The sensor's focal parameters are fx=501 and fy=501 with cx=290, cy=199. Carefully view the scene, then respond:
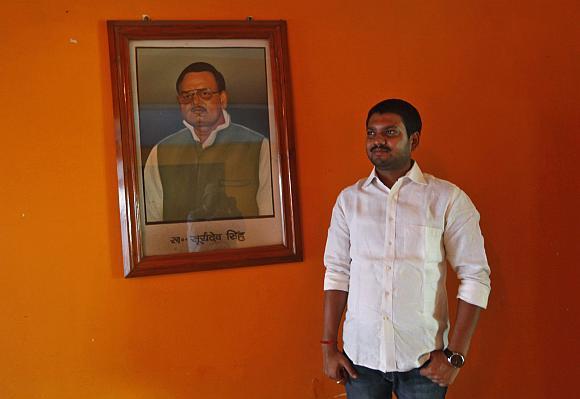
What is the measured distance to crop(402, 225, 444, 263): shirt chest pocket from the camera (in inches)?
49.5

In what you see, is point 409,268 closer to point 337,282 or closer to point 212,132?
point 337,282

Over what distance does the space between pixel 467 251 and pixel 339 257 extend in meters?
0.34

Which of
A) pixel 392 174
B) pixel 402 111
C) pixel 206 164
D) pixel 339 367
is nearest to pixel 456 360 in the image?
pixel 339 367

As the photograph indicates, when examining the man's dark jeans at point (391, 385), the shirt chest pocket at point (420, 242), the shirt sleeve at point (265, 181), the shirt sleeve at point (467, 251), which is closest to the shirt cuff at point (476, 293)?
the shirt sleeve at point (467, 251)

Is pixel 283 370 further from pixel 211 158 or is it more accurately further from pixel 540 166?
pixel 540 166

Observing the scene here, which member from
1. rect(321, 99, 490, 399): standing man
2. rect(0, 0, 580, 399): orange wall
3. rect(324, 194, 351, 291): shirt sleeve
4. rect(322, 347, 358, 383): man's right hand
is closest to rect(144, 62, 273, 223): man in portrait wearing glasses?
rect(0, 0, 580, 399): orange wall

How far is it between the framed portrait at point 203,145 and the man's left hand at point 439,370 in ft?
1.75

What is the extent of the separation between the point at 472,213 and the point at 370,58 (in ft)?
2.15

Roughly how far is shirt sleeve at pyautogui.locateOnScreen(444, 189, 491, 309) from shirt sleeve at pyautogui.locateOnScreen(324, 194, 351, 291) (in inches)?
10.5

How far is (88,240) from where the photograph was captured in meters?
1.51

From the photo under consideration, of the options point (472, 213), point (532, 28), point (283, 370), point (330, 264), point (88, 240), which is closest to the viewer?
point (472, 213)

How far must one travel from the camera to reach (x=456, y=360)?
123 centimetres

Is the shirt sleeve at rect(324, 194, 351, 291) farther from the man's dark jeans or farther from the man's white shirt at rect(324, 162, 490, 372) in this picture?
the man's dark jeans

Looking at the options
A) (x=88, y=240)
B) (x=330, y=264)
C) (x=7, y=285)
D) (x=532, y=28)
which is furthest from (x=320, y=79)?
(x=7, y=285)
